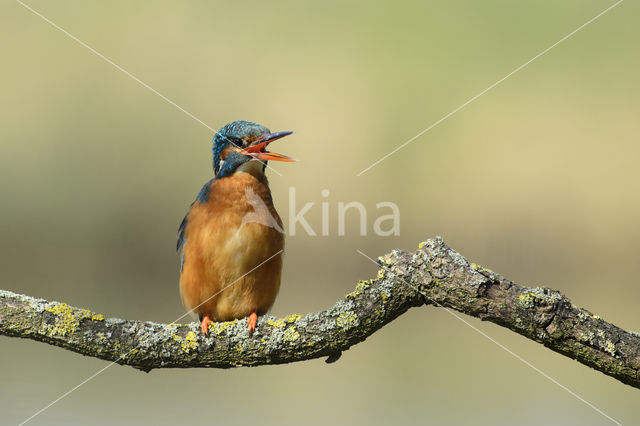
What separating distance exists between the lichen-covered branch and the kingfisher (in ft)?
3.45

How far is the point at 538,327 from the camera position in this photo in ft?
11.7

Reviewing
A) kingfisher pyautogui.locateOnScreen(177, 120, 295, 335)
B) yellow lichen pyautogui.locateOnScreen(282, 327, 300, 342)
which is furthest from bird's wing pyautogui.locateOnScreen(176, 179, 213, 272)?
yellow lichen pyautogui.locateOnScreen(282, 327, 300, 342)

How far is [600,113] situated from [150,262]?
1019cm

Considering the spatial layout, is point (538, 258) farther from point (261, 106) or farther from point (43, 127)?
point (43, 127)

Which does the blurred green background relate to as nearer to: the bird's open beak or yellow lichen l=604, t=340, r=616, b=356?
the bird's open beak

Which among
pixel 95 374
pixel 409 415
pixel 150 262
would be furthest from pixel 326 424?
pixel 150 262

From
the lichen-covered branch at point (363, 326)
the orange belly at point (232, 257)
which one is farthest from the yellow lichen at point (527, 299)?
the orange belly at point (232, 257)

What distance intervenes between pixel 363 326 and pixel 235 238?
1698mm

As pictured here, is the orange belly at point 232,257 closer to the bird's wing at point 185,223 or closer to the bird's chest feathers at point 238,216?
the bird's chest feathers at point 238,216

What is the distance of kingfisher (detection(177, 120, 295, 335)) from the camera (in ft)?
16.9

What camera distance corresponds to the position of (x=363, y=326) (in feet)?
12.1

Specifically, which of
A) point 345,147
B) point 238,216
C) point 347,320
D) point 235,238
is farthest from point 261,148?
point 345,147

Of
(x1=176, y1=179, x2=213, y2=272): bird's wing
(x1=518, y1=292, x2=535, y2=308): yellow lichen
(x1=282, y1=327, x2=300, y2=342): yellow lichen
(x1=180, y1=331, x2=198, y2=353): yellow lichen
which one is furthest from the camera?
(x1=176, y1=179, x2=213, y2=272): bird's wing

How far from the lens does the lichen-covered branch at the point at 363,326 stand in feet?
11.6
